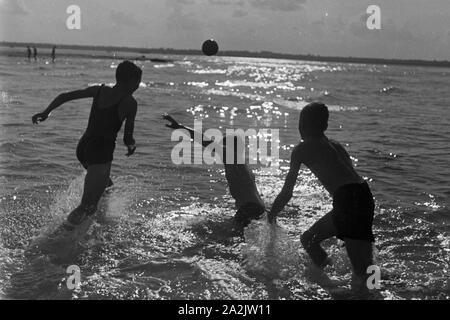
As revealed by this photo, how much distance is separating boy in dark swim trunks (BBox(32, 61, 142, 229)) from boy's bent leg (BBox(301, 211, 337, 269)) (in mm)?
2473

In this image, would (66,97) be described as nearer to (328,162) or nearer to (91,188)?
(91,188)

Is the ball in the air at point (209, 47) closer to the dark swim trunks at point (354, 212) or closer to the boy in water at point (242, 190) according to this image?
the boy in water at point (242, 190)

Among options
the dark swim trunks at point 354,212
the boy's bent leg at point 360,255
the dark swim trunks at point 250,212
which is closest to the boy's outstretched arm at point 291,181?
the dark swim trunks at point 354,212

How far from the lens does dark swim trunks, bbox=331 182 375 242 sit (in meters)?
4.59

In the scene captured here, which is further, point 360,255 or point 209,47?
point 209,47

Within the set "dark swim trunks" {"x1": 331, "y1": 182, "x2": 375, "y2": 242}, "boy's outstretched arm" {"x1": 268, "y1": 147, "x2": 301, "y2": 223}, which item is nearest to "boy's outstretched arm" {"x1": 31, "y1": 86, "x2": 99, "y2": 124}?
"boy's outstretched arm" {"x1": 268, "y1": 147, "x2": 301, "y2": 223}

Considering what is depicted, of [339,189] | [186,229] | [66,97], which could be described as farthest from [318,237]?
[66,97]

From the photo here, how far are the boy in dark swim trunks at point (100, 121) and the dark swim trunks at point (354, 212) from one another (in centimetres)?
269

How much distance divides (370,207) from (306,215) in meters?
2.62

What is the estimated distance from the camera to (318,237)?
5027 mm

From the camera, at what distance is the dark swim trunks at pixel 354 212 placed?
15.0ft

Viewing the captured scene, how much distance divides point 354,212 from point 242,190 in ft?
6.74

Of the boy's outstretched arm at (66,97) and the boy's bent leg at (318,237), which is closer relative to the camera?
the boy's bent leg at (318,237)

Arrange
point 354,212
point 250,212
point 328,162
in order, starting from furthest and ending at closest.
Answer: point 250,212, point 328,162, point 354,212
